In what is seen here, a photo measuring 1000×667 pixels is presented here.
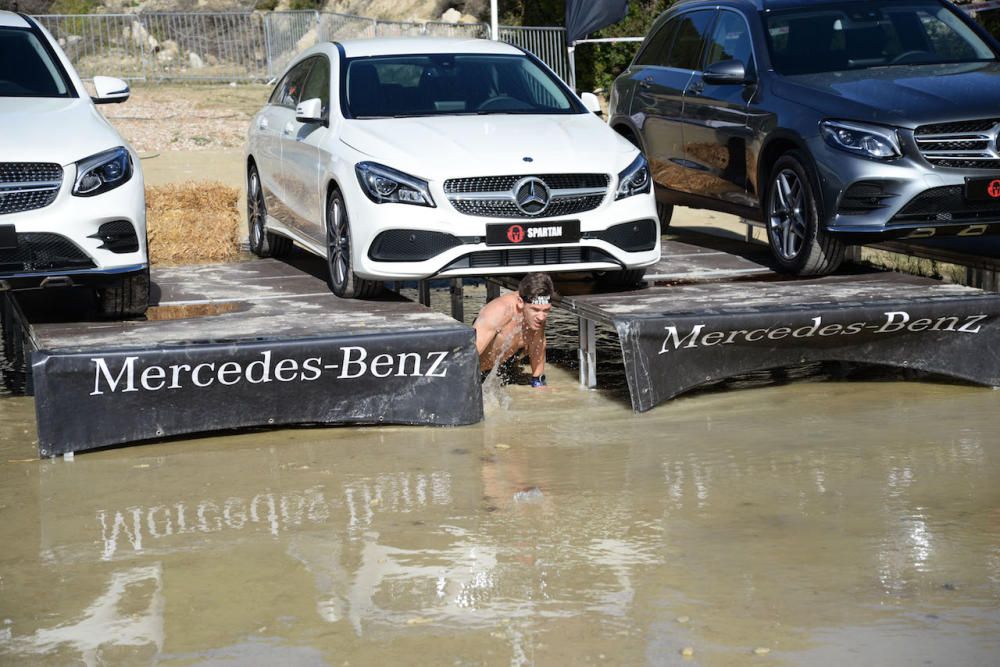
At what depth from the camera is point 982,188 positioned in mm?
9312

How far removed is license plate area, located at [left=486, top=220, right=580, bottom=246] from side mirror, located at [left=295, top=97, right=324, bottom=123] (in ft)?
5.72

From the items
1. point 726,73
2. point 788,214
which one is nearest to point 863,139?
point 788,214

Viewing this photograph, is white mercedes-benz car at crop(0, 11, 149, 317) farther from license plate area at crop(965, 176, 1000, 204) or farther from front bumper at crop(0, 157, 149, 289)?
license plate area at crop(965, 176, 1000, 204)

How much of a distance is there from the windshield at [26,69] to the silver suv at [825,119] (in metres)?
4.43

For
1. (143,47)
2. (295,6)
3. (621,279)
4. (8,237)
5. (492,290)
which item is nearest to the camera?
(8,237)

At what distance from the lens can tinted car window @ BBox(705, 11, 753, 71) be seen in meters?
10.9

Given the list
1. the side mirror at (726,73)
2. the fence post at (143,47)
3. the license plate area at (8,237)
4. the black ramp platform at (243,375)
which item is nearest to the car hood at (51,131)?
the license plate area at (8,237)

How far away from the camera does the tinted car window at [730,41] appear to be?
10.9 metres

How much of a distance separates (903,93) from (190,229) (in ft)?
19.7

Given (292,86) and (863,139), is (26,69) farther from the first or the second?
(863,139)

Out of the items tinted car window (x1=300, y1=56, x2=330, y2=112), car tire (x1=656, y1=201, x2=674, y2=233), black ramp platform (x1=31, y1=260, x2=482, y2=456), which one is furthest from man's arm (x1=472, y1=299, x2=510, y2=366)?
car tire (x1=656, y1=201, x2=674, y2=233)

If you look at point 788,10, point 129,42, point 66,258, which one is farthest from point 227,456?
point 129,42

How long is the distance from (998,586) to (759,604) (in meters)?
0.89

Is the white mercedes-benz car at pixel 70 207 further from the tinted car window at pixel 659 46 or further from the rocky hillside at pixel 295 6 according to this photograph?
the rocky hillside at pixel 295 6
